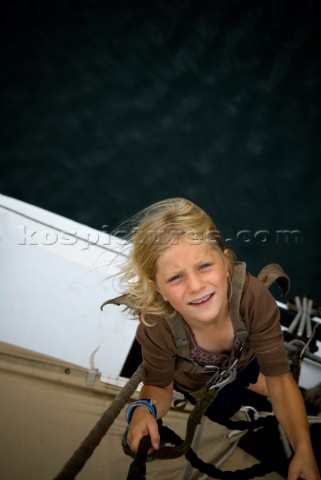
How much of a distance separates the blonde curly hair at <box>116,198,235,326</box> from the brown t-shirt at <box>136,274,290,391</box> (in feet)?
0.20

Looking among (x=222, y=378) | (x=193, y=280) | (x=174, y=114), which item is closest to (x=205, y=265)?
(x=193, y=280)

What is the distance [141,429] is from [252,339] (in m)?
0.53

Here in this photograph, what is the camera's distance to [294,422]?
139cm

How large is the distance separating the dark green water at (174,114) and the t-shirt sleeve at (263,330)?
2.15 m

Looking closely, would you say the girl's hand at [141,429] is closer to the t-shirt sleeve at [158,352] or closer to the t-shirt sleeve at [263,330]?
the t-shirt sleeve at [158,352]

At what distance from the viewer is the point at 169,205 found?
164 cm

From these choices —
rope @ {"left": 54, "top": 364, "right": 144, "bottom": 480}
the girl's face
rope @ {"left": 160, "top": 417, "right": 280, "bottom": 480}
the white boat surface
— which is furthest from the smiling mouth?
the white boat surface

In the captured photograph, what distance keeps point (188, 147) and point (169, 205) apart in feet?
8.06

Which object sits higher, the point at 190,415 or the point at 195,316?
the point at 195,316

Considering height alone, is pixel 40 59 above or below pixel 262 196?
above

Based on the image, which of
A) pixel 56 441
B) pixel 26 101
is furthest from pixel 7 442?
pixel 26 101

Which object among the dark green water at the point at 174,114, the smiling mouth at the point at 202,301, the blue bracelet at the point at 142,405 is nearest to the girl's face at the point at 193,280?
the smiling mouth at the point at 202,301

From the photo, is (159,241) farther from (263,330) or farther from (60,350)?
(60,350)

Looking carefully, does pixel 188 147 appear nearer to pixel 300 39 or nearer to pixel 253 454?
pixel 300 39
